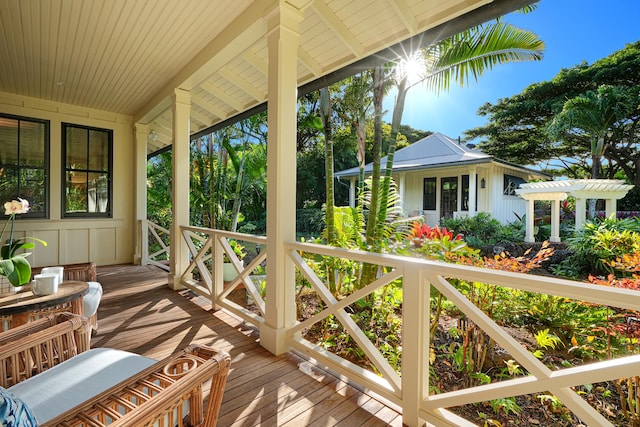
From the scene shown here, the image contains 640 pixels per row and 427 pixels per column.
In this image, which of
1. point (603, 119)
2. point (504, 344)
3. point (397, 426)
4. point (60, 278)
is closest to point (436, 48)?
point (504, 344)

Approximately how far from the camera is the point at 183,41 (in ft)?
10.4

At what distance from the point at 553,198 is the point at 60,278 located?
31.8 ft

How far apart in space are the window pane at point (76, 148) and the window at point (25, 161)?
292 millimetres

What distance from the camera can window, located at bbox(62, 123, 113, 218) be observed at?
5.22 m

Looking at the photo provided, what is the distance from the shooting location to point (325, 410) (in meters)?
1.78

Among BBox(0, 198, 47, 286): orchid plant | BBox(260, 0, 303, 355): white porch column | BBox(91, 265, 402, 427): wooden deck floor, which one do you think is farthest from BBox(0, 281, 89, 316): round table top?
BBox(260, 0, 303, 355): white porch column

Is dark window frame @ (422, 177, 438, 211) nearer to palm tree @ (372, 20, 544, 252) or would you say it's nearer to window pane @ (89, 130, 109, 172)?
palm tree @ (372, 20, 544, 252)

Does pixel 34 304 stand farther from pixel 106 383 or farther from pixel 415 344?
pixel 415 344

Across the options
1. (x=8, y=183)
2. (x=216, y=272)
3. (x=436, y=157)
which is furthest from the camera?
(x=436, y=157)

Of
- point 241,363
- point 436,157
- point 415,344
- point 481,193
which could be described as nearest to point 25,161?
point 241,363

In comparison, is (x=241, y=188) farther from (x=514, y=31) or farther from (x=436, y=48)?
(x=514, y=31)

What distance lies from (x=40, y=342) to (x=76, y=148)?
515 cm

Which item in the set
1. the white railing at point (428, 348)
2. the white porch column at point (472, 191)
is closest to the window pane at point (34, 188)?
the white railing at point (428, 348)

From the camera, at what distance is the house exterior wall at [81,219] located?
16.1ft
